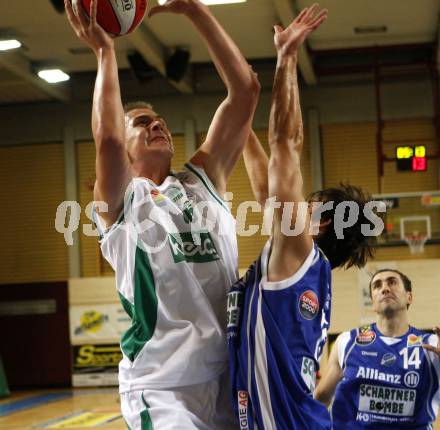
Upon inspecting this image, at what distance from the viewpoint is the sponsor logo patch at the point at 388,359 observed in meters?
6.05

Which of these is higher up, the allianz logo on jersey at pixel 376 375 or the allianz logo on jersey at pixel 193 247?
the allianz logo on jersey at pixel 193 247

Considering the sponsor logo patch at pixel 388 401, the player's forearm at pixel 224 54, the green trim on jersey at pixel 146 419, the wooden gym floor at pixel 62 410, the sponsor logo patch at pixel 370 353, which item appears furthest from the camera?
the wooden gym floor at pixel 62 410

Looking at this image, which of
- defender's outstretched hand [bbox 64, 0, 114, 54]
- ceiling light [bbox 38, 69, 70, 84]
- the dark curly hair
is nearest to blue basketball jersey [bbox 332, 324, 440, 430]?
the dark curly hair

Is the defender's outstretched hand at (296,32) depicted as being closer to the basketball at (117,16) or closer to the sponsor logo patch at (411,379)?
the basketball at (117,16)

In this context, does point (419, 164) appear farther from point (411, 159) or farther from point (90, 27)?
point (90, 27)

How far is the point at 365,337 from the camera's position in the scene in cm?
634

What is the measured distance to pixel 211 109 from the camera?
15523mm

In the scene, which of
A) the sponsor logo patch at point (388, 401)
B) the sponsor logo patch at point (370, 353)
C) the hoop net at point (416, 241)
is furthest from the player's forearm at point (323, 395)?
the hoop net at point (416, 241)

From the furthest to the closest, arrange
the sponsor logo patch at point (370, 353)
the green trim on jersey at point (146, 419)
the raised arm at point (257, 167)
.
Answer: the sponsor logo patch at point (370, 353) < the raised arm at point (257, 167) < the green trim on jersey at point (146, 419)

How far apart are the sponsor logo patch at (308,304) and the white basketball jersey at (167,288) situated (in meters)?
0.35

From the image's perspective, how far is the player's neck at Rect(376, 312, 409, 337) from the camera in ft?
20.8

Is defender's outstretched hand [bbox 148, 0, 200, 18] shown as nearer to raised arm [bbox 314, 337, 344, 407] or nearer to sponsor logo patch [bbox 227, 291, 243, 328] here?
sponsor logo patch [bbox 227, 291, 243, 328]

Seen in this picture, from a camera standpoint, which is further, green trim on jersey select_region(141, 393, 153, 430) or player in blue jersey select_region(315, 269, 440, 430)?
player in blue jersey select_region(315, 269, 440, 430)

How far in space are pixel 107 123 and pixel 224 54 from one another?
2.23ft
